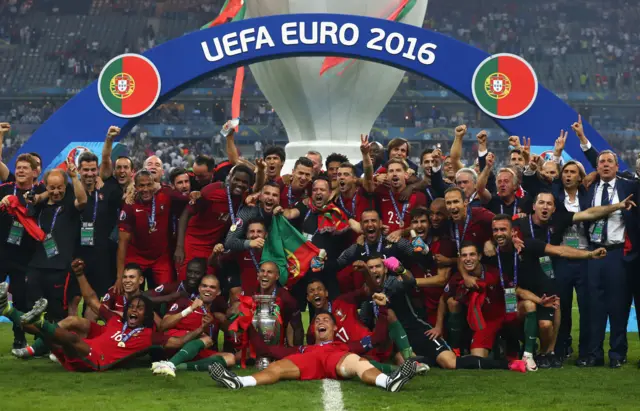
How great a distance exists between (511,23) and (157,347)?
31.2m

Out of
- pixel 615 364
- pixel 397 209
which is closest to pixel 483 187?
pixel 397 209

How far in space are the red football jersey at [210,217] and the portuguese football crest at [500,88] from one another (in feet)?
9.80

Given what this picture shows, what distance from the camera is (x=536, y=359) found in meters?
7.14

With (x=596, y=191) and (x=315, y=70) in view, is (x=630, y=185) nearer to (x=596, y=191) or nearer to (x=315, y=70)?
(x=596, y=191)

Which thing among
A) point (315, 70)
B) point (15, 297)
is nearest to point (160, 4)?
point (315, 70)

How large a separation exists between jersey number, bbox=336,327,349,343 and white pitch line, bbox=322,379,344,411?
55 centimetres

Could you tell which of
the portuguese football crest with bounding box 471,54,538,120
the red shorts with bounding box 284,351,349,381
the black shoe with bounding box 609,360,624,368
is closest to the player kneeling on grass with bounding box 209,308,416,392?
the red shorts with bounding box 284,351,349,381

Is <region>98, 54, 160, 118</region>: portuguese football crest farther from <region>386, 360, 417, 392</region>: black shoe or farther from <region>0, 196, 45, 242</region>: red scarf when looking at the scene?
<region>386, 360, 417, 392</region>: black shoe

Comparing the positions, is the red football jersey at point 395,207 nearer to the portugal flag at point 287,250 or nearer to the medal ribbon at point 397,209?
the medal ribbon at point 397,209

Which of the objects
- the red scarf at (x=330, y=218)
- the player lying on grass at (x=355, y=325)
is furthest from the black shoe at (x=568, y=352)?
the red scarf at (x=330, y=218)

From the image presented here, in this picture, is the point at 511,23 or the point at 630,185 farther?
the point at 511,23

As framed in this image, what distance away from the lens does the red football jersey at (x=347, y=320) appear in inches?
273

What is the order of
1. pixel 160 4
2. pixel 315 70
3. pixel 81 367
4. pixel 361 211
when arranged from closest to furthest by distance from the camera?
1. pixel 81 367
2. pixel 361 211
3. pixel 315 70
4. pixel 160 4

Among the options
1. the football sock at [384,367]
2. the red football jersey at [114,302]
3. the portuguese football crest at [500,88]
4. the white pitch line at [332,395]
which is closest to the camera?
the white pitch line at [332,395]
